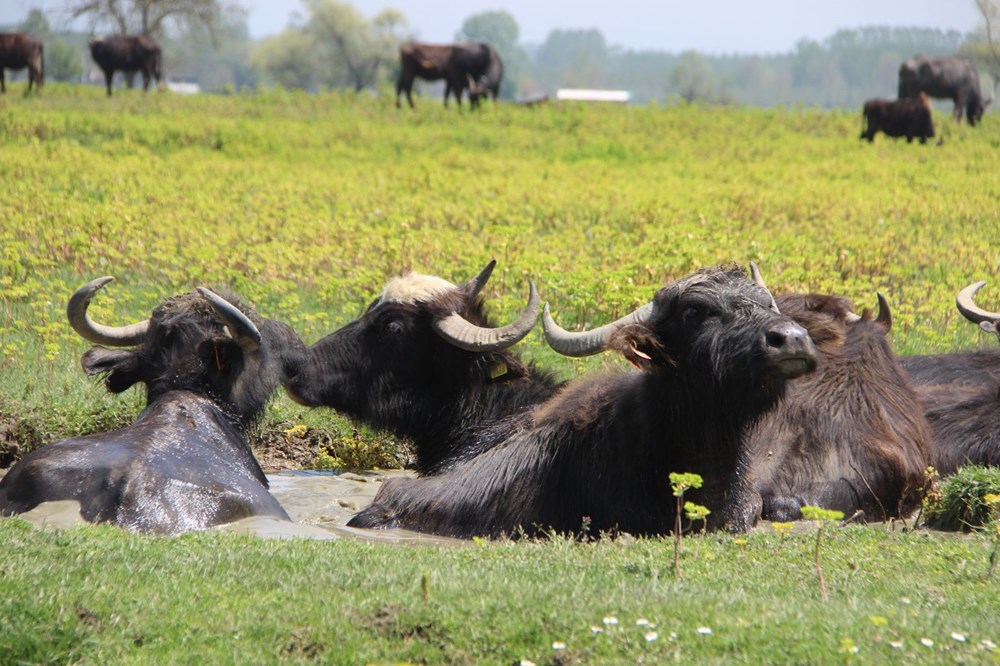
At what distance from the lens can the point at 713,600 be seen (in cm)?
436

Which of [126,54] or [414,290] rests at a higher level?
[126,54]

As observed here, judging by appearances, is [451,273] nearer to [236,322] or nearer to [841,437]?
[236,322]

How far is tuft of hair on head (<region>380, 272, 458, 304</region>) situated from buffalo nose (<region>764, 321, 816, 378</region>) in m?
2.35

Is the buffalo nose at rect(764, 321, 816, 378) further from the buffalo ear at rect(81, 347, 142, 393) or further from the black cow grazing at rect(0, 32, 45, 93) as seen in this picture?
the black cow grazing at rect(0, 32, 45, 93)

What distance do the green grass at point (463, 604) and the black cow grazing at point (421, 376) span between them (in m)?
2.01

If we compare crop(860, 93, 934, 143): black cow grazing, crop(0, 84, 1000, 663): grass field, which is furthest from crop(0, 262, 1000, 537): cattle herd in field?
crop(860, 93, 934, 143): black cow grazing

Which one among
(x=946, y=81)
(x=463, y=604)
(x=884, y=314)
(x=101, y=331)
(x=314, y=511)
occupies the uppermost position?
(x=946, y=81)

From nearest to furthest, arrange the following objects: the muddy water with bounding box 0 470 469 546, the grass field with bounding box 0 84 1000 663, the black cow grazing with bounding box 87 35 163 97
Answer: the grass field with bounding box 0 84 1000 663, the muddy water with bounding box 0 470 469 546, the black cow grazing with bounding box 87 35 163 97

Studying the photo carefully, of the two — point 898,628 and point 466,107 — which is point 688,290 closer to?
point 898,628

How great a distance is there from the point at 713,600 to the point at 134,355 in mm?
3790

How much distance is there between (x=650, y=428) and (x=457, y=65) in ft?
101

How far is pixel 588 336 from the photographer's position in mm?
6180

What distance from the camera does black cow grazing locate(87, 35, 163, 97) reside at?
38094mm

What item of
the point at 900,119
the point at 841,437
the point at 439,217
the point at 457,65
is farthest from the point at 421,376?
the point at 457,65
